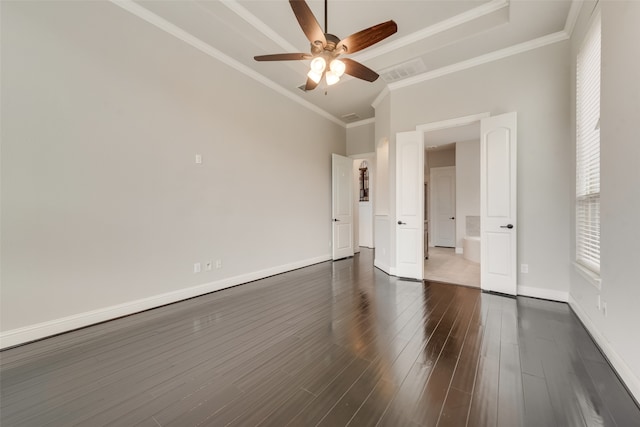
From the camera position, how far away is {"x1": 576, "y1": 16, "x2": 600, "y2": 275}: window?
2311mm

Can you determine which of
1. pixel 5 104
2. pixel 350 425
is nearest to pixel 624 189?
pixel 350 425

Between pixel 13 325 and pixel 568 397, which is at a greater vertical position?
pixel 13 325

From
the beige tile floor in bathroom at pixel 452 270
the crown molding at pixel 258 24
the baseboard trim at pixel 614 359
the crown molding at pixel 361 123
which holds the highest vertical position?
the crown molding at pixel 258 24

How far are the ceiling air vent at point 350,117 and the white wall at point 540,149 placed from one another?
265cm

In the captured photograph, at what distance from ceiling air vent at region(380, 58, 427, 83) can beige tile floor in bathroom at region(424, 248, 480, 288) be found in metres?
3.30

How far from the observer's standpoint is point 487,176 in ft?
11.2

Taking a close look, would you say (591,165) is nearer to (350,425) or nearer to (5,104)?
(350,425)

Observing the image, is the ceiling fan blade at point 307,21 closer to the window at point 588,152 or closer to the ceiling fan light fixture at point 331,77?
the ceiling fan light fixture at point 331,77

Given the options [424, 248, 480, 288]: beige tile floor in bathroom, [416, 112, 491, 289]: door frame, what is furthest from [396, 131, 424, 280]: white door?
[424, 248, 480, 288]: beige tile floor in bathroom

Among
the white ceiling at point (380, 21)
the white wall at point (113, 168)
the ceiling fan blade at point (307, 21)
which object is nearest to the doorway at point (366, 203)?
the white ceiling at point (380, 21)

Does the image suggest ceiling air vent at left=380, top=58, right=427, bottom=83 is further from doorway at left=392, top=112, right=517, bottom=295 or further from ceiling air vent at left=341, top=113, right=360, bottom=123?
ceiling air vent at left=341, top=113, right=360, bottom=123

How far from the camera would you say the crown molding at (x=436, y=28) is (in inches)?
111

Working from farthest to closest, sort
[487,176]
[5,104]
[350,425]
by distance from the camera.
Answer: [487,176]
[5,104]
[350,425]

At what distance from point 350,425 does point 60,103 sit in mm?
3485
